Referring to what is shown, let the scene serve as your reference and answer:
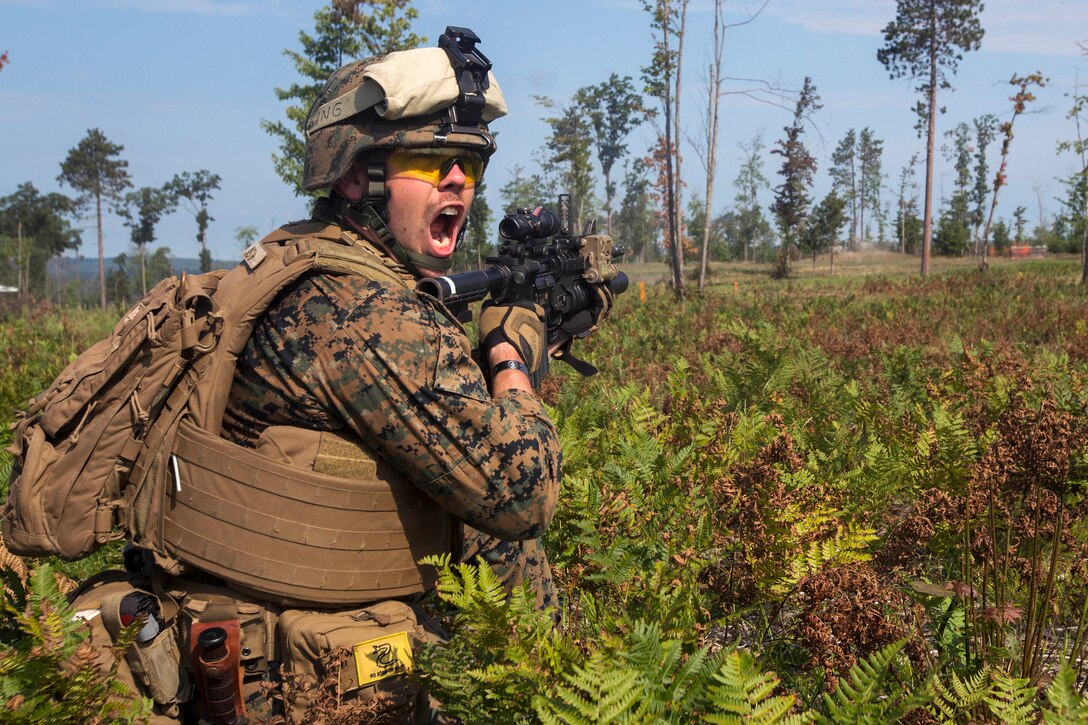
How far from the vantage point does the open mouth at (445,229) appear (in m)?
2.62

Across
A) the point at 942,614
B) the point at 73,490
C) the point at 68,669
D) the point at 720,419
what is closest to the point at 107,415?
the point at 73,490

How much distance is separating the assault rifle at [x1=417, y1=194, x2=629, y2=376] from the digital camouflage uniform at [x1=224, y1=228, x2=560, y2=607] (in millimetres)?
825

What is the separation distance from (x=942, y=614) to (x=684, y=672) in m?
1.35

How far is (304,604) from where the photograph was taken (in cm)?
227

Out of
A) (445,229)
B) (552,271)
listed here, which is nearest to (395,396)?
(445,229)

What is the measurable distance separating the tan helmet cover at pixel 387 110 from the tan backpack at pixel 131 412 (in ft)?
1.36

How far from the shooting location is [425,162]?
254 centimetres

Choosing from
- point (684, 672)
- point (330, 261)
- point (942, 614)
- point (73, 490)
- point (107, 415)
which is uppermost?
point (330, 261)

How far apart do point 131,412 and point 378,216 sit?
92cm

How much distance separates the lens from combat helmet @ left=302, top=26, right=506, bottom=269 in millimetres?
2443

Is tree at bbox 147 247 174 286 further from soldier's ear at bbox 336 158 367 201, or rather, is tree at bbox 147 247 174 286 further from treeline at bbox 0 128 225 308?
soldier's ear at bbox 336 158 367 201

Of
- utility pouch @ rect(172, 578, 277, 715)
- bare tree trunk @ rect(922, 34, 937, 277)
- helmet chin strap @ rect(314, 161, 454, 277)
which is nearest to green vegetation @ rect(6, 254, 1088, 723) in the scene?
utility pouch @ rect(172, 578, 277, 715)

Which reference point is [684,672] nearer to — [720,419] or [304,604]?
[304,604]

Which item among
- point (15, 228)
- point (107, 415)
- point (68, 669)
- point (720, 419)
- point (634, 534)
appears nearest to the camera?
point (68, 669)
